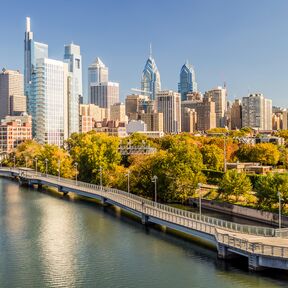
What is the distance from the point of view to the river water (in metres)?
37.5

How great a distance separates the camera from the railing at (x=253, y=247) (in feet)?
123

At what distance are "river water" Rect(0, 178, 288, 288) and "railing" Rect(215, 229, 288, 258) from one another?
5.48 ft

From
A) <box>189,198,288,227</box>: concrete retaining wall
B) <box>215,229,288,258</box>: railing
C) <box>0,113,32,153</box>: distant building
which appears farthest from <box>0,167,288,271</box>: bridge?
<box>0,113,32,153</box>: distant building

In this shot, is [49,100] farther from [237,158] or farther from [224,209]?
[224,209]

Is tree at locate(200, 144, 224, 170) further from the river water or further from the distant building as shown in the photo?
the distant building

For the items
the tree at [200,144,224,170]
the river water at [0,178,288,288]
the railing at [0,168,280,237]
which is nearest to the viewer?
the river water at [0,178,288,288]

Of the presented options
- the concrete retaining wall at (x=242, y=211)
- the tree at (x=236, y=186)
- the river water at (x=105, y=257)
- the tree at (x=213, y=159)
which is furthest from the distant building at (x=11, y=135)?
the tree at (x=236, y=186)

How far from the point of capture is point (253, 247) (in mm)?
38781

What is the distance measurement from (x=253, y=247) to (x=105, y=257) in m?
13.4

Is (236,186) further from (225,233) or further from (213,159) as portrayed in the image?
(213,159)

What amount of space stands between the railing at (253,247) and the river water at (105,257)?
1672 mm

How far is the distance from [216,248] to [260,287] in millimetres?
10003

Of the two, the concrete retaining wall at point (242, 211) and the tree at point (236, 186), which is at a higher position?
the tree at point (236, 186)

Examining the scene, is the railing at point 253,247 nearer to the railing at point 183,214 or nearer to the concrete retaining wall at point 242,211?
the railing at point 183,214
